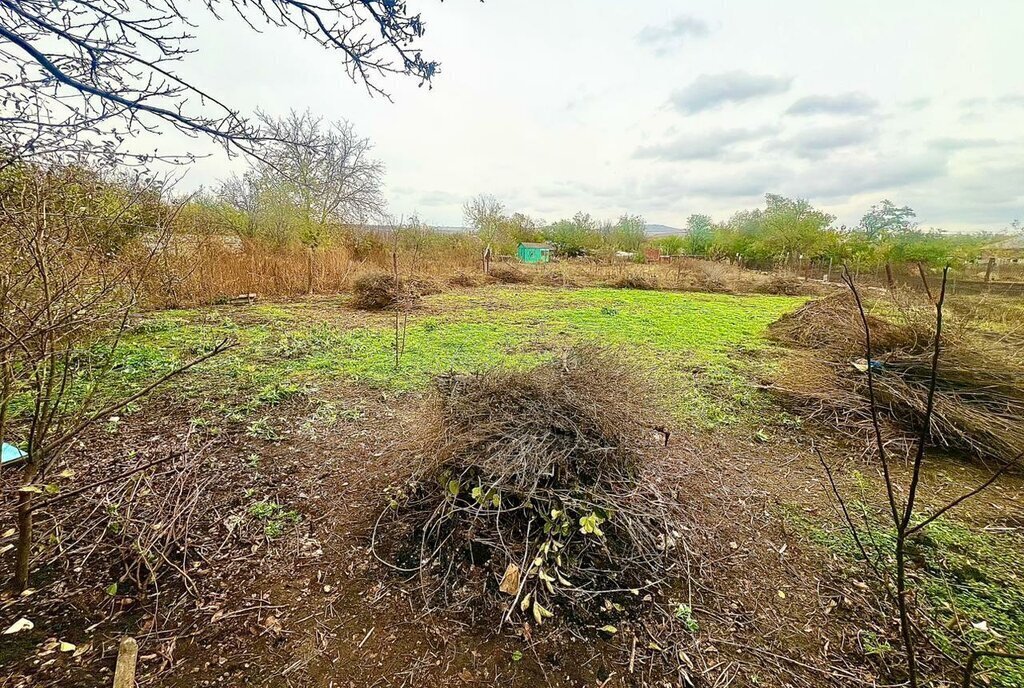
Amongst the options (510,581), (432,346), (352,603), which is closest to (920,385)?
Result: (510,581)

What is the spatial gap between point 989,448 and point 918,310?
145cm

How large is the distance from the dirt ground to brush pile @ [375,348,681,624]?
9cm

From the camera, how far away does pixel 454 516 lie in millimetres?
1979

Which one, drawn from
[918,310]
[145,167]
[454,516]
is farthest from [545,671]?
[918,310]

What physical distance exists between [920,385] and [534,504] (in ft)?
11.9

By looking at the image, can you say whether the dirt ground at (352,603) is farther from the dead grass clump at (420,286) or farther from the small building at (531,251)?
the small building at (531,251)

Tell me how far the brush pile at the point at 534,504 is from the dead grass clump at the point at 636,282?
38.5 ft

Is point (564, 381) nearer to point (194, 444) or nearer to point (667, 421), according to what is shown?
point (667, 421)

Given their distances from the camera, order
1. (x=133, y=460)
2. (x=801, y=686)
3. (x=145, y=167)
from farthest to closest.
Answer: (x=133, y=460) → (x=145, y=167) → (x=801, y=686)

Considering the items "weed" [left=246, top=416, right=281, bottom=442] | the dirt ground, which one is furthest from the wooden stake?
"weed" [left=246, top=416, right=281, bottom=442]

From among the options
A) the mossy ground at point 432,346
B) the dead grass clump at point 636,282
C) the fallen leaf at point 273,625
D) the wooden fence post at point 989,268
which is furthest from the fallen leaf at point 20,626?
the wooden fence post at point 989,268

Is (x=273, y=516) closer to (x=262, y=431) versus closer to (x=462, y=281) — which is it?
(x=262, y=431)

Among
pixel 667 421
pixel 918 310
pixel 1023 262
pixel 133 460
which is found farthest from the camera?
pixel 1023 262

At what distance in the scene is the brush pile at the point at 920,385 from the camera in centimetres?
312
